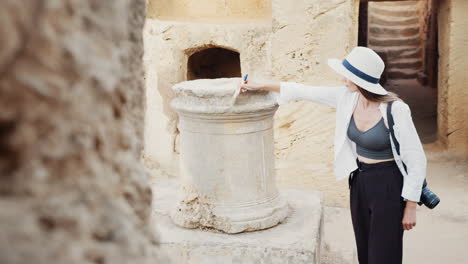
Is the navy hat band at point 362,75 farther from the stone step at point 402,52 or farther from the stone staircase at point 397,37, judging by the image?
the stone step at point 402,52

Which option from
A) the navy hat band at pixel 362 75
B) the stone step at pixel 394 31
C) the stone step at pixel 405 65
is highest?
the navy hat band at pixel 362 75

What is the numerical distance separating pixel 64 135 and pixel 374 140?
2.83 m

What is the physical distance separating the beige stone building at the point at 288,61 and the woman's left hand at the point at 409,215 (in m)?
3.32

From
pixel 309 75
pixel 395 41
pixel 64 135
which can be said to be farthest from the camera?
pixel 395 41

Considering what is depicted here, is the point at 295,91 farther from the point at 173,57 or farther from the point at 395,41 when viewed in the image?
the point at 395,41

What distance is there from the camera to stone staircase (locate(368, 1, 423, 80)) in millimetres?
14508

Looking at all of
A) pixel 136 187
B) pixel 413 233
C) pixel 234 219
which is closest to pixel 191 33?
pixel 413 233

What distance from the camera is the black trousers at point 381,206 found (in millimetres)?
3771

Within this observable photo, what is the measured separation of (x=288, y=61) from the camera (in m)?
7.11

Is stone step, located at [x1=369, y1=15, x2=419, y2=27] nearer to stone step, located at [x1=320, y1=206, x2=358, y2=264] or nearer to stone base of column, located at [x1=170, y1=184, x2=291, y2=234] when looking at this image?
stone step, located at [x1=320, y1=206, x2=358, y2=264]

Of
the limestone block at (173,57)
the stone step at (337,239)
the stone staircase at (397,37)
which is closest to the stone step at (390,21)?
the stone staircase at (397,37)

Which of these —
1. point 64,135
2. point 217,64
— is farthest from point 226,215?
point 217,64

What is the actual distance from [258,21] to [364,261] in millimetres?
5188

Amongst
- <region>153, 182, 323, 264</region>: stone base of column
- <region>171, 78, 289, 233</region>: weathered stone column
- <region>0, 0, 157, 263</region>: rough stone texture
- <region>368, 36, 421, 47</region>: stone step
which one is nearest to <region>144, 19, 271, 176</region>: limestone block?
<region>171, 78, 289, 233</region>: weathered stone column
